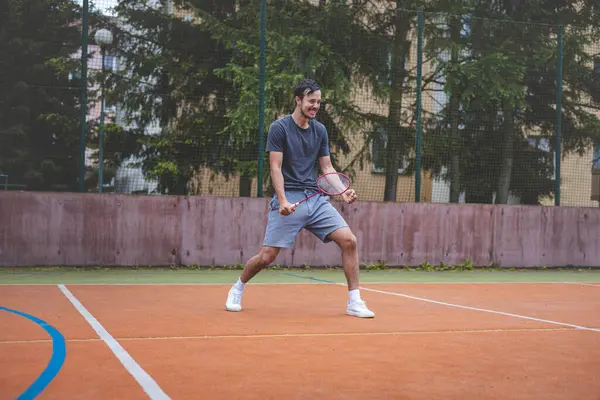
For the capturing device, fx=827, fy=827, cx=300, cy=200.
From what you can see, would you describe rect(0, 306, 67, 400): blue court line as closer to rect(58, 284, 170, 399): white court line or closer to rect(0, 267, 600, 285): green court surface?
rect(58, 284, 170, 399): white court line

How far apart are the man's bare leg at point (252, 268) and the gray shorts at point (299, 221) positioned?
0.07 meters

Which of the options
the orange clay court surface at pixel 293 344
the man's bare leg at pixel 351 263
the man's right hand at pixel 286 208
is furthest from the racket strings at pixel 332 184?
the orange clay court surface at pixel 293 344

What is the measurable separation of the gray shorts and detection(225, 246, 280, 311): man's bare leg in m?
0.07

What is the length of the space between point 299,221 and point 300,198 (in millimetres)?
210

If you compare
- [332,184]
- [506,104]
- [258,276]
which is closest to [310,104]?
[332,184]

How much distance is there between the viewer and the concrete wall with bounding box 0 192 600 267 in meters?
12.7

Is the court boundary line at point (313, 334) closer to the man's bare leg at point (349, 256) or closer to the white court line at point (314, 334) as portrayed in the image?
the white court line at point (314, 334)

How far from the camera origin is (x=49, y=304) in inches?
311

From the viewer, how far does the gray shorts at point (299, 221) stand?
7.30 m

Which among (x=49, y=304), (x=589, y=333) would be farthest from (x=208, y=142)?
(x=589, y=333)

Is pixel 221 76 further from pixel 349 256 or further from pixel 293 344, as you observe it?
pixel 293 344

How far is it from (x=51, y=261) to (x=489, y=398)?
9.87m

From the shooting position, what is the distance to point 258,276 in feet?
40.4

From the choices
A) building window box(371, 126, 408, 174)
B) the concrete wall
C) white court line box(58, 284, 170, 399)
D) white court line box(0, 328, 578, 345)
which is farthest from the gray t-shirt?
building window box(371, 126, 408, 174)
